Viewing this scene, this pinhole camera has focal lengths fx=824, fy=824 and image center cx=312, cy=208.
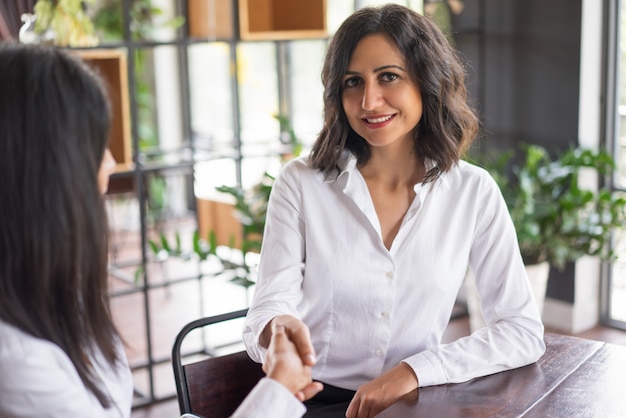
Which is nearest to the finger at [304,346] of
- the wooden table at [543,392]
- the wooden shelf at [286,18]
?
the wooden table at [543,392]

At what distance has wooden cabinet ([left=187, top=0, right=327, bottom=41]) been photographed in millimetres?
3607

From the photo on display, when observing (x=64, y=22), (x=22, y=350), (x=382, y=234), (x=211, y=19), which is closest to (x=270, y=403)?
(x=22, y=350)

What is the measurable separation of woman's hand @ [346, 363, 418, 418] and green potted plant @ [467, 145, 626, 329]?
7.04 ft

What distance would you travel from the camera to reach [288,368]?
4.07 ft

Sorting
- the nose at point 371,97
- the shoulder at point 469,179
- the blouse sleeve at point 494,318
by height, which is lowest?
the blouse sleeve at point 494,318

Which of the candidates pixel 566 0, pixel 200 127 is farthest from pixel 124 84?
pixel 200 127

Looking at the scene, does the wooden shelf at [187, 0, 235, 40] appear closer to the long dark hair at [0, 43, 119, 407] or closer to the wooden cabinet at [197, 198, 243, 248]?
the wooden cabinet at [197, 198, 243, 248]

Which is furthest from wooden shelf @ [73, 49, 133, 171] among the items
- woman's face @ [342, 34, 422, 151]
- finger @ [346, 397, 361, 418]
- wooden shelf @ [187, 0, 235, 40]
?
finger @ [346, 397, 361, 418]

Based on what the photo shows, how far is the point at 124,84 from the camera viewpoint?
335 centimetres

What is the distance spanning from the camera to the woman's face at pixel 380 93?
1.80m

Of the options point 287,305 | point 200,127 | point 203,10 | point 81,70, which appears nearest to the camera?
point 81,70

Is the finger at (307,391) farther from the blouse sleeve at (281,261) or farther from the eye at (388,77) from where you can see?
the eye at (388,77)

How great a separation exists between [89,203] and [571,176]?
3142 millimetres

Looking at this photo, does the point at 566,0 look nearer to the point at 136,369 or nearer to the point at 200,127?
the point at 136,369
